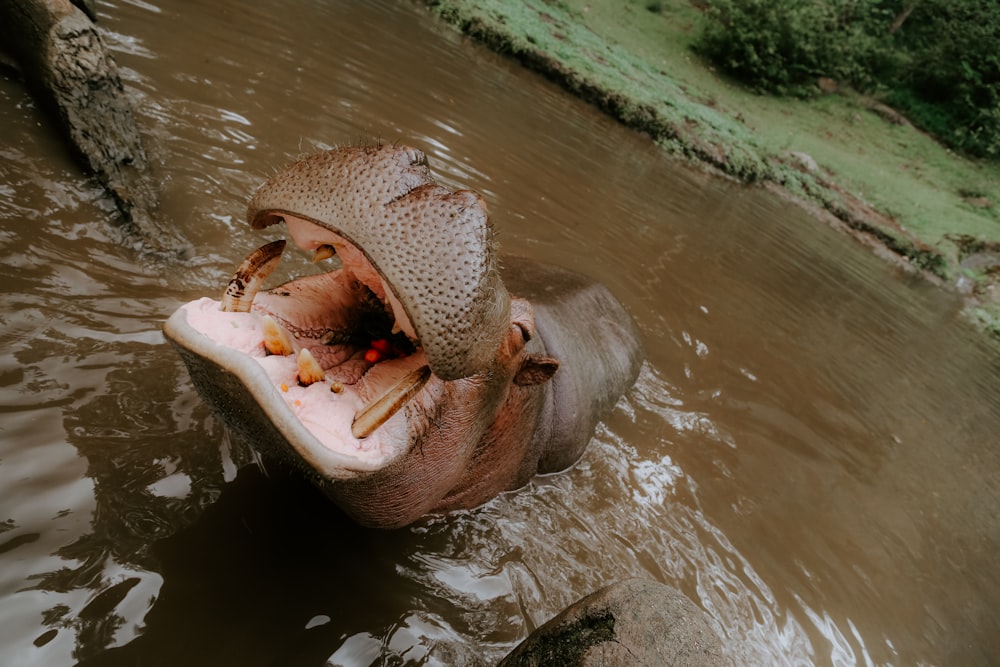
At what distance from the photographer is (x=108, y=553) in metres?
1.81

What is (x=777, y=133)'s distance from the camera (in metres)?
16.2

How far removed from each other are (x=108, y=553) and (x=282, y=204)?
46.8 inches

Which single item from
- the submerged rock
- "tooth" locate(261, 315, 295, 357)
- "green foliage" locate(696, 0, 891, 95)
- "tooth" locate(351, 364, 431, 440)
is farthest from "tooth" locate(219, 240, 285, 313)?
"green foliage" locate(696, 0, 891, 95)

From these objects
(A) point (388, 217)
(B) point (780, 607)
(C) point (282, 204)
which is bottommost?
(B) point (780, 607)

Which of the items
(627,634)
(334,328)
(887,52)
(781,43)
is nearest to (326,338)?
(334,328)

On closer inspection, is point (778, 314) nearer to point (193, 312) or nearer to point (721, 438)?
point (721, 438)

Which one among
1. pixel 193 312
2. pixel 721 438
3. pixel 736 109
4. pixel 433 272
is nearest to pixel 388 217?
pixel 433 272

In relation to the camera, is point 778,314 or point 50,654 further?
point 778,314

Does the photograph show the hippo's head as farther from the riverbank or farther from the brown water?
the riverbank

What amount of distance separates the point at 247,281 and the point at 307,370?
331mm

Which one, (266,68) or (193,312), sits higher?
(193,312)

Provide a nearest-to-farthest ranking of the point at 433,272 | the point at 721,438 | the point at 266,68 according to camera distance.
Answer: the point at 433,272 → the point at 721,438 → the point at 266,68

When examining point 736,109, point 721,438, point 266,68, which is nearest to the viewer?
point 721,438

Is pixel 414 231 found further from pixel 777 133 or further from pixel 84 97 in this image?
pixel 777 133
